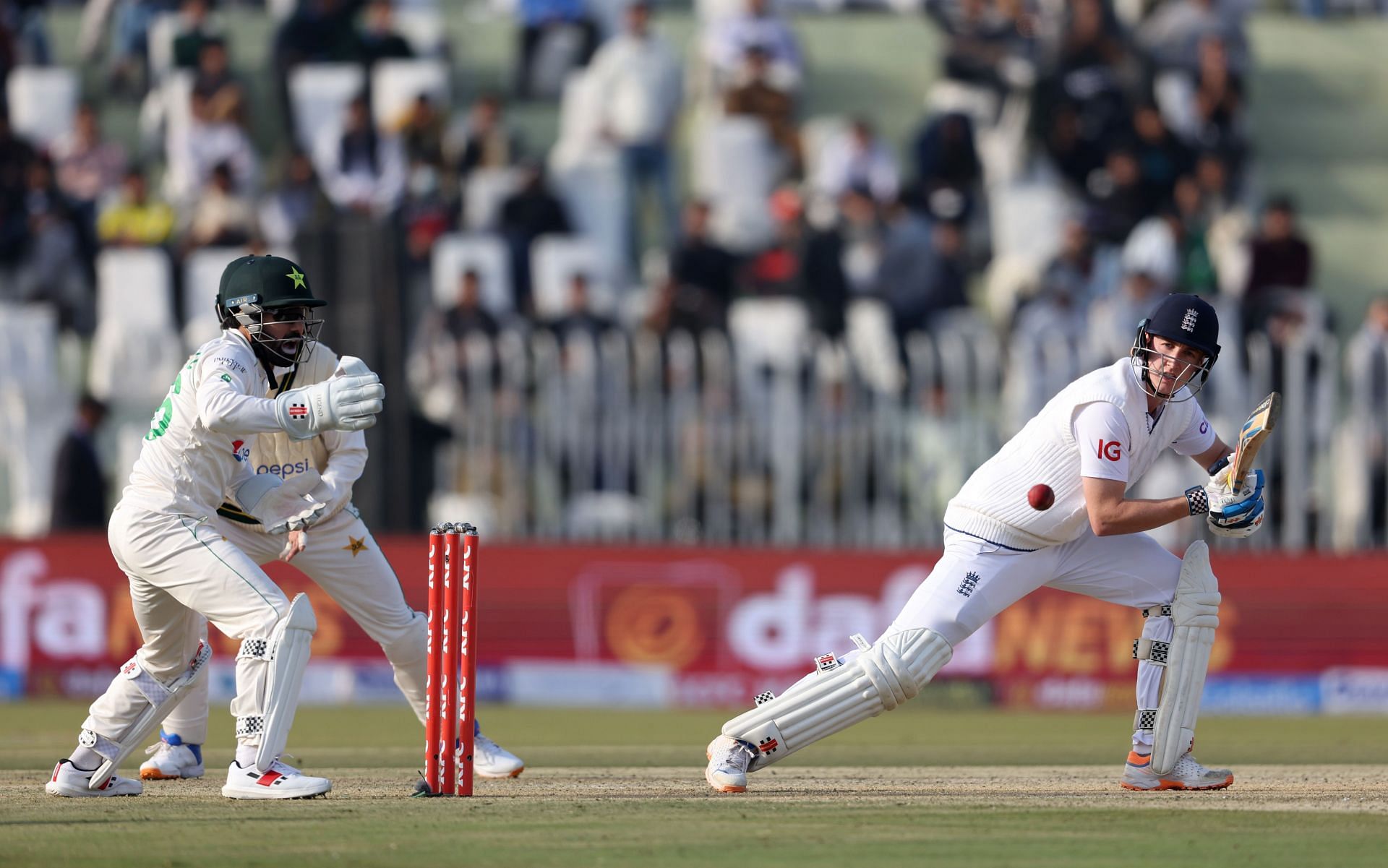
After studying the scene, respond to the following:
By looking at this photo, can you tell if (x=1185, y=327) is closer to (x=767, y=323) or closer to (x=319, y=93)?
(x=767, y=323)

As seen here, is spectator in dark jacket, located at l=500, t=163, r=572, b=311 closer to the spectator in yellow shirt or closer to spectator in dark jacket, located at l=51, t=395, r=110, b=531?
the spectator in yellow shirt

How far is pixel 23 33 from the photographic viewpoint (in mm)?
19203

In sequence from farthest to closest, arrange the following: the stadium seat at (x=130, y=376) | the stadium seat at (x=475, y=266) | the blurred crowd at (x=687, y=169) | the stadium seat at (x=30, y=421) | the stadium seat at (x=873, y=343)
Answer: the stadium seat at (x=475, y=266) → the blurred crowd at (x=687, y=169) → the stadium seat at (x=130, y=376) → the stadium seat at (x=30, y=421) → the stadium seat at (x=873, y=343)

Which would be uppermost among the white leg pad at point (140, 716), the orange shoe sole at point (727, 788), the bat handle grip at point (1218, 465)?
the bat handle grip at point (1218, 465)

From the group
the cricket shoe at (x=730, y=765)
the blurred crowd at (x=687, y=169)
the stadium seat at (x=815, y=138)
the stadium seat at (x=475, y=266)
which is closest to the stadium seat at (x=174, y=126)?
the blurred crowd at (x=687, y=169)

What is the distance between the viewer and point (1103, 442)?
719 cm

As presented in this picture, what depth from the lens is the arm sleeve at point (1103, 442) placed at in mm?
7176

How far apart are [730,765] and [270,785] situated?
1.66 meters

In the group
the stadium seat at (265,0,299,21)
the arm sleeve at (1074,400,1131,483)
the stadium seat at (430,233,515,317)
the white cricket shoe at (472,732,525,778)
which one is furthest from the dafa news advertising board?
the stadium seat at (265,0,299,21)

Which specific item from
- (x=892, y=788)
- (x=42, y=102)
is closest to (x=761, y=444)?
(x=892, y=788)

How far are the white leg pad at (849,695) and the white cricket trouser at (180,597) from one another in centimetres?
172

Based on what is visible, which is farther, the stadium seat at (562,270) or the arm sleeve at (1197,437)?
the stadium seat at (562,270)

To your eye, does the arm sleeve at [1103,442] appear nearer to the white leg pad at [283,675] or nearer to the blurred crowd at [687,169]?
the white leg pad at [283,675]

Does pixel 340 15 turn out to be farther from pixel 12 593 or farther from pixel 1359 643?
pixel 1359 643
